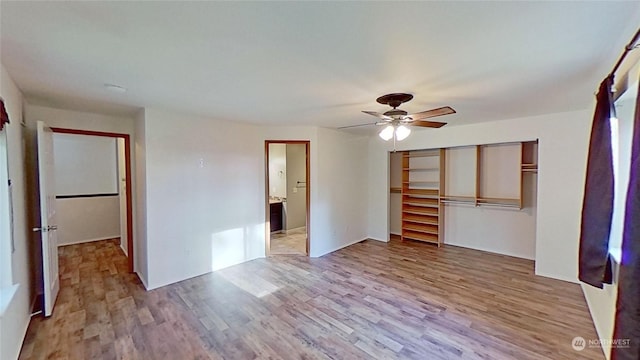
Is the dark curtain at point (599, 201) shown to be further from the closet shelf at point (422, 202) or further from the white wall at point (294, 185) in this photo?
the white wall at point (294, 185)

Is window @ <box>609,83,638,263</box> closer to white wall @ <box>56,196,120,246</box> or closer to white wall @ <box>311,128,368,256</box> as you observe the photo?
white wall @ <box>311,128,368,256</box>

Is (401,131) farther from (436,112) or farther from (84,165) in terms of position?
(84,165)

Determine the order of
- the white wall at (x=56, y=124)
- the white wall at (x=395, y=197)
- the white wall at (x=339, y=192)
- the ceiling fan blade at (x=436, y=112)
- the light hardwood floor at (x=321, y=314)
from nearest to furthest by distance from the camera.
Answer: the light hardwood floor at (x=321, y=314) < the ceiling fan blade at (x=436, y=112) < the white wall at (x=56, y=124) < the white wall at (x=339, y=192) < the white wall at (x=395, y=197)

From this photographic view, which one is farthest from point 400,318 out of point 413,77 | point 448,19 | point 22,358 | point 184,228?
point 22,358

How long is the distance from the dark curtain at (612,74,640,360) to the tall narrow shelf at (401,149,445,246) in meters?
4.15

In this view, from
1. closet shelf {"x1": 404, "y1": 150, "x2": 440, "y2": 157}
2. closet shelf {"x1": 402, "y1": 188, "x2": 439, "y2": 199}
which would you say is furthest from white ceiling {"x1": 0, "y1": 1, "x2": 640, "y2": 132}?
closet shelf {"x1": 402, "y1": 188, "x2": 439, "y2": 199}

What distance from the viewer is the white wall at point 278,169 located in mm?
6703

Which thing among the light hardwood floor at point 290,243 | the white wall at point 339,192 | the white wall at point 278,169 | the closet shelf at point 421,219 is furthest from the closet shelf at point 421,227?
the white wall at point 278,169

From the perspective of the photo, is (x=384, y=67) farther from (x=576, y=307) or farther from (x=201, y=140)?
(x=576, y=307)

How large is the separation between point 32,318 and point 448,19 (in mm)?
4491

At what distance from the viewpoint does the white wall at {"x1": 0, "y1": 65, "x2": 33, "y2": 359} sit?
2064mm

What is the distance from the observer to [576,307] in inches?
118

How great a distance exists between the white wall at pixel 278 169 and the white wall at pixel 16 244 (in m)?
4.44

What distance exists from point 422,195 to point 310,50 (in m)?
4.71
